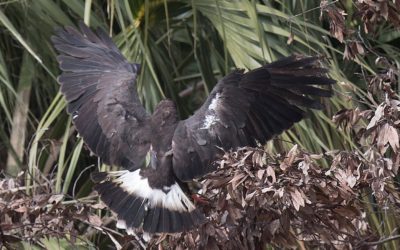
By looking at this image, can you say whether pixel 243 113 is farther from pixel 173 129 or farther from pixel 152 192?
pixel 152 192

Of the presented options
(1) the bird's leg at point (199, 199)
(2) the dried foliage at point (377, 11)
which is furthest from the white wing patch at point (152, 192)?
(2) the dried foliage at point (377, 11)

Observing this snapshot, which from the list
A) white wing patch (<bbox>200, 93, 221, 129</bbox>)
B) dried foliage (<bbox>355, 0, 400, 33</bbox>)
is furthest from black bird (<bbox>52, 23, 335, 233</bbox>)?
dried foliage (<bbox>355, 0, 400, 33</bbox>)

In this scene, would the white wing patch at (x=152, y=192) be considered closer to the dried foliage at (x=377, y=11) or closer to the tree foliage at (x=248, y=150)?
the tree foliage at (x=248, y=150)

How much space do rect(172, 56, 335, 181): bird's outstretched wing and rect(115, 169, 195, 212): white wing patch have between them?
0.07 meters

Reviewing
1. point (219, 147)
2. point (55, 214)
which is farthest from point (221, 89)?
point (55, 214)

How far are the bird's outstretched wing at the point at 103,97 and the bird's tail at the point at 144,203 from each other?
130mm

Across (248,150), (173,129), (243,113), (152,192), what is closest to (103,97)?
(173,129)

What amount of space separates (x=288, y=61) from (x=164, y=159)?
662 millimetres

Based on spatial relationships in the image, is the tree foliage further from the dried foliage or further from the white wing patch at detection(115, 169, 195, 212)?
the white wing patch at detection(115, 169, 195, 212)

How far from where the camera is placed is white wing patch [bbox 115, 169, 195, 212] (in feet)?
11.7

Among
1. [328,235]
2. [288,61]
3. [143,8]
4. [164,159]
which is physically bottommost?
[328,235]

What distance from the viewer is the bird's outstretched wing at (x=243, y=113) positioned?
3502mm

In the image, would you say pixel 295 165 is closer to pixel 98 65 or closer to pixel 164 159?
pixel 164 159

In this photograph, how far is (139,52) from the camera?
173 inches
